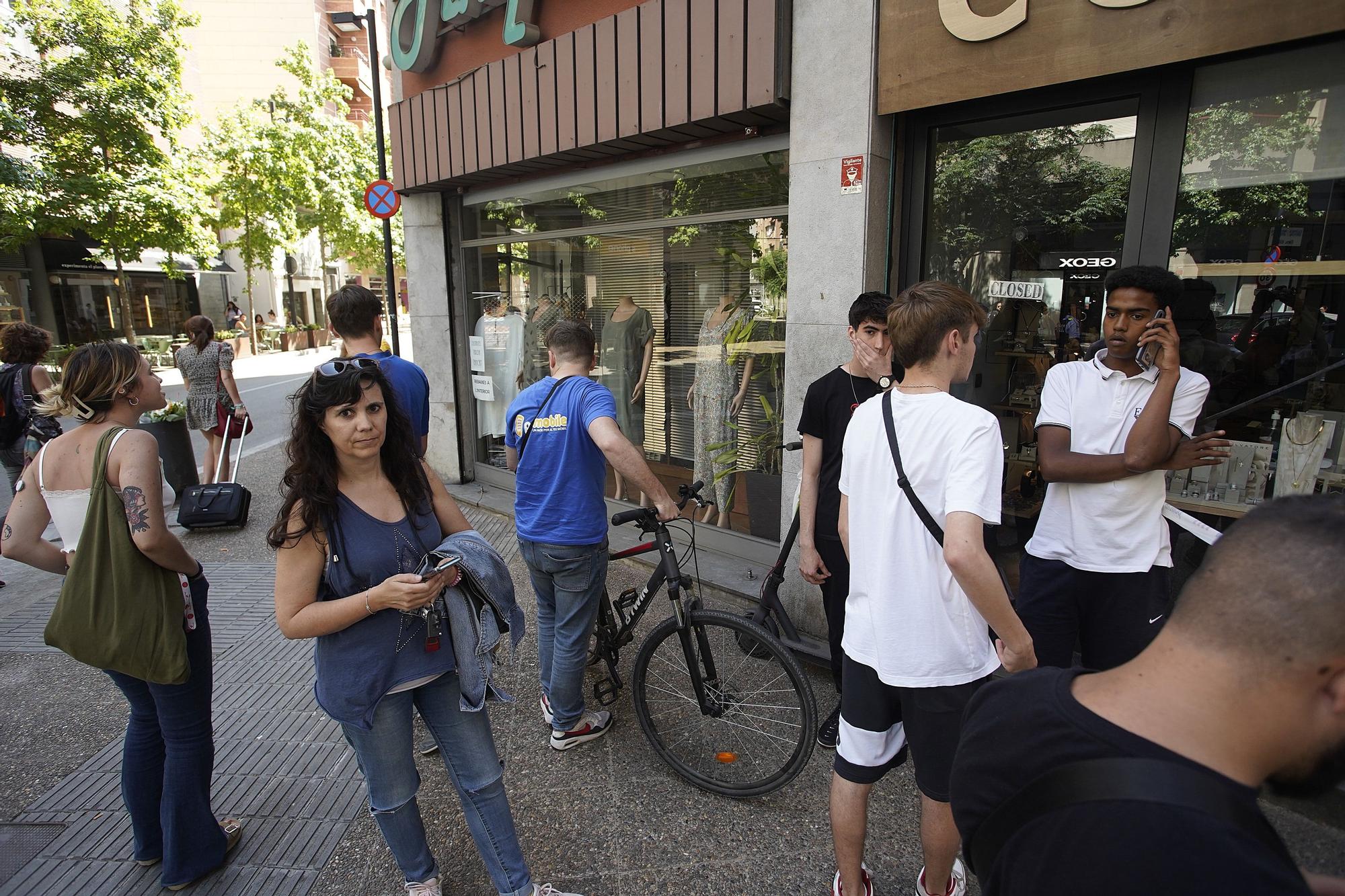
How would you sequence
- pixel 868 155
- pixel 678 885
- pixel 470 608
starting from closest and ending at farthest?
pixel 470 608
pixel 678 885
pixel 868 155

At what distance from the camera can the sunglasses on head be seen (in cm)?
207

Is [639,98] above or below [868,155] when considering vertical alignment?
above

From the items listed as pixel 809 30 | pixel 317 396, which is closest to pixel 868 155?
pixel 809 30

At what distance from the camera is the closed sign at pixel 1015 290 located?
3688 mm

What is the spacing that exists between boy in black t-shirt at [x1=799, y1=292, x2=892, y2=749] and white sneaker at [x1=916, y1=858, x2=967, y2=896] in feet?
2.51

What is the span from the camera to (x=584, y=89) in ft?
16.5

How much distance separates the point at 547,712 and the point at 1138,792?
292 centimetres

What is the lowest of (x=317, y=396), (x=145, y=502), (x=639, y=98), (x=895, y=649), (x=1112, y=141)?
(x=895, y=649)

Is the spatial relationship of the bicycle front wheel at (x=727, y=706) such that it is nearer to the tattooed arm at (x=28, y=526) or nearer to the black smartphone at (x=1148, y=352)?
the black smartphone at (x=1148, y=352)

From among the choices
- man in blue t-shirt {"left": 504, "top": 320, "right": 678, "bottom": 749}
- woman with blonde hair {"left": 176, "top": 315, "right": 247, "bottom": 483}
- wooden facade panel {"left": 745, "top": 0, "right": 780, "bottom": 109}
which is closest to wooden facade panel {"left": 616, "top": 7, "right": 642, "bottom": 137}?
wooden facade panel {"left": 745, "top": 0, "right": 780, "bottom": 109}

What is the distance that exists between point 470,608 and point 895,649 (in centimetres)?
127

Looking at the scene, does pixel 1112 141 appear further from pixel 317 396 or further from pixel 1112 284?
pixel 317 396

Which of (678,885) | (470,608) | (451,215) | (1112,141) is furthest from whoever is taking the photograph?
(451,215)

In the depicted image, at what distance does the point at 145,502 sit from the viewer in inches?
89.3
